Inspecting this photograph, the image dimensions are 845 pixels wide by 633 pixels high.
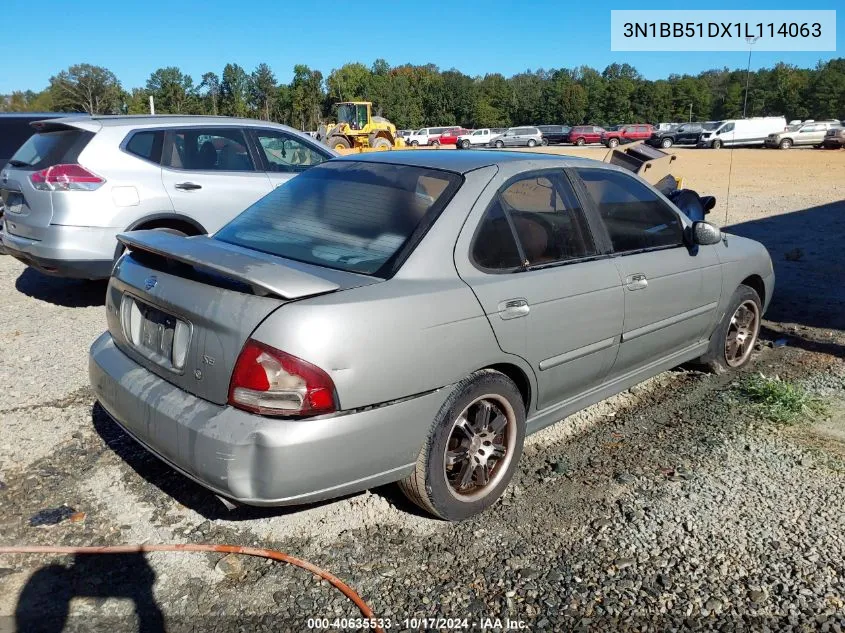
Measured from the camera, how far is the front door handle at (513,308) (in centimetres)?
327

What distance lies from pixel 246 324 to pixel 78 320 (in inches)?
172

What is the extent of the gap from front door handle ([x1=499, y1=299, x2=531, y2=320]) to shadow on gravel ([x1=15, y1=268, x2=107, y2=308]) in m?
5.05

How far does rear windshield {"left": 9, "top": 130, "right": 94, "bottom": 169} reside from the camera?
20.8ft

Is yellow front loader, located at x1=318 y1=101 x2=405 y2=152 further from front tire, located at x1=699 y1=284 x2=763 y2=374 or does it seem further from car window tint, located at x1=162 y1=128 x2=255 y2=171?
front tire, located at x1=699 y1=284 x2=763 y2=374

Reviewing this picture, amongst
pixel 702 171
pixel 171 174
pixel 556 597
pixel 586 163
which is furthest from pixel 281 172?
pixel 702 171

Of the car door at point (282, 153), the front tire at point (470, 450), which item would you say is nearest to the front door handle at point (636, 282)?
the front tire at point (470, 450)

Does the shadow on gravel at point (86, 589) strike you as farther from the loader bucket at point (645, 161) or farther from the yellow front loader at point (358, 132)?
the yellow front loader at point (358, 132)

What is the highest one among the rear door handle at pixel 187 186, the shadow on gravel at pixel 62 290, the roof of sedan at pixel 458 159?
the roof of sedan at pixel 458 159

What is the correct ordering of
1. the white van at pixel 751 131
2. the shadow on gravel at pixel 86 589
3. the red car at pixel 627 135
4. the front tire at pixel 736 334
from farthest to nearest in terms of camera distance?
the red car at pixel 627 135, the white van at pixel 751 131, the front tire at pixel 736 334, the shadow on gravel at pixel 86 589

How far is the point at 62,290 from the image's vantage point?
757 cm

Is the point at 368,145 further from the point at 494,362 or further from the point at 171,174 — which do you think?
the point at 494,362

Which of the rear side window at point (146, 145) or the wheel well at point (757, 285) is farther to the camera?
the rear side window at point (146, 145)

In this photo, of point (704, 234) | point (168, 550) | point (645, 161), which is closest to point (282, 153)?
point (645, 161)

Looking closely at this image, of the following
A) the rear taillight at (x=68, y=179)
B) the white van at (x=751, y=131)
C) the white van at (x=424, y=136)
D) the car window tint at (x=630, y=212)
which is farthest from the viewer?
the white van at (x=424, y=136)
